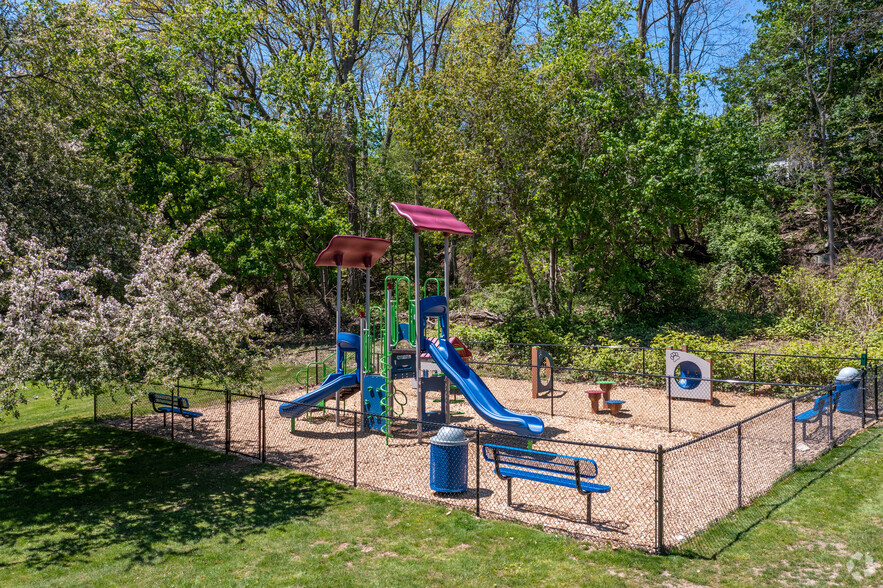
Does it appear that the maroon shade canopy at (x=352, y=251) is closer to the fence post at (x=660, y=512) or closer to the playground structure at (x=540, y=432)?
the playground structure at (x=540, y=432)

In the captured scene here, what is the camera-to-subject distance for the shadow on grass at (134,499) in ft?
25.5

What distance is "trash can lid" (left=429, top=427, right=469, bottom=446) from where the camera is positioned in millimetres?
9000

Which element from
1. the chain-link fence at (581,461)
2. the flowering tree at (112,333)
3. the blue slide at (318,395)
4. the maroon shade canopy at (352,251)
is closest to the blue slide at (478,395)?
the chain-link fence at (581,461)

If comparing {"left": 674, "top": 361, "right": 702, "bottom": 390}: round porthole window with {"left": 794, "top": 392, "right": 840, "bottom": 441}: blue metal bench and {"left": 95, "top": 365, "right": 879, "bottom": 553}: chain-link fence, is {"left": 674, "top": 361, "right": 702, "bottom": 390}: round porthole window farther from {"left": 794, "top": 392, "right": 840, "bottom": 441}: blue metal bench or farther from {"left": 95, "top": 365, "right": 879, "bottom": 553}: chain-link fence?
{"left": 794, "top": 392, "right": 840, "bottom": 441}: blue metal bench

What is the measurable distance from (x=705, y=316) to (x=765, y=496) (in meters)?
15.7

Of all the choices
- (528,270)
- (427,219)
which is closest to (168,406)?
(427,219)

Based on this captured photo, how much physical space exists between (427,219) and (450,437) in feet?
17.3

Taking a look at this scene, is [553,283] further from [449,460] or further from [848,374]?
[449,460]

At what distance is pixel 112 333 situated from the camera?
357 inches

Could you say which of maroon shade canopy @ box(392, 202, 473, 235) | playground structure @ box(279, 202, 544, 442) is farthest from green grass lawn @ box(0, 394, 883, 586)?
maroon shade canopy @ box(392, 202, 473, 235)

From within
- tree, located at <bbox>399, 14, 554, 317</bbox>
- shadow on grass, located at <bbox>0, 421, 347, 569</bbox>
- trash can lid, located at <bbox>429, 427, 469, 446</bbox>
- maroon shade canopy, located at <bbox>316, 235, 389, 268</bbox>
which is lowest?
shadow on grass, located at <bbox>0, 421, 347, 569</bbox>

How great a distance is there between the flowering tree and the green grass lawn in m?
1.83

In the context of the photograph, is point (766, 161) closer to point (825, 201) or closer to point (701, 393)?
point (825, 201)

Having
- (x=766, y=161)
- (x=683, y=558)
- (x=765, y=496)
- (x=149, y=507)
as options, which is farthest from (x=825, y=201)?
(x=149, y=507)
